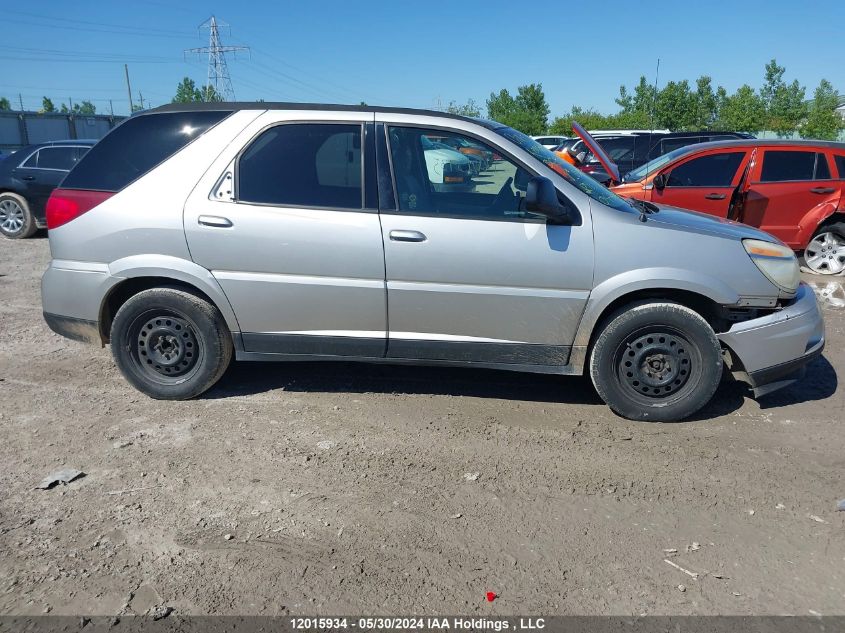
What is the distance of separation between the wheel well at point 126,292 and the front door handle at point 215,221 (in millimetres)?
483

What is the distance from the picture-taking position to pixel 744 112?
35.2 metres

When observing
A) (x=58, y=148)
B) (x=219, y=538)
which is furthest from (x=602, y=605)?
(x=58, y=148)

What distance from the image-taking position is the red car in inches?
332

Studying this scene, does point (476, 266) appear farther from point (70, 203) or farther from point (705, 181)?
point (705, 181)

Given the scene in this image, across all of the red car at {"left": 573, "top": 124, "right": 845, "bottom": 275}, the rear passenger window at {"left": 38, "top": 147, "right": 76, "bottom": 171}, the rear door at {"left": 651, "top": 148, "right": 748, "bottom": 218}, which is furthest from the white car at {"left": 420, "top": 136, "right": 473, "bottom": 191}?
the rear passenger window at {"left": 38, "top": 147, "right": 76, "bottom": 171}

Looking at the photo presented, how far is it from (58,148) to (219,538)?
1088 cm

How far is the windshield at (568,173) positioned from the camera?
438 cm

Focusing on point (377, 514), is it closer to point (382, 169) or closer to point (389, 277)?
point (389, 277)

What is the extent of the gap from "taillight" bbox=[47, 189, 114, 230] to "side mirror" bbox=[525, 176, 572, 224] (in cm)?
279

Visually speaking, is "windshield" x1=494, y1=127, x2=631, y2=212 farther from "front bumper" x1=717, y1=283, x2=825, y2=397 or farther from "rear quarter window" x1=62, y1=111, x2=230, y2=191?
"rear quarter window" x1=62, y1=111, x2=230, y2=191

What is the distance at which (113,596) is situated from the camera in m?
2.75

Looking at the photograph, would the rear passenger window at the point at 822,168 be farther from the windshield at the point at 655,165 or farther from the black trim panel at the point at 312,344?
the black trim panel at the point at 312,344

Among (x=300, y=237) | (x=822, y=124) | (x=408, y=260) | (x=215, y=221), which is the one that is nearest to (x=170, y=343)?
(x=215, y=221)

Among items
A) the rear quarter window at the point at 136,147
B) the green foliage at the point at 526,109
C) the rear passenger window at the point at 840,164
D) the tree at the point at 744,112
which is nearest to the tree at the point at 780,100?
the tree at the point at 744,112
